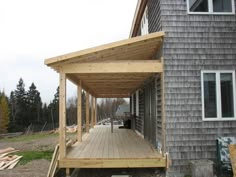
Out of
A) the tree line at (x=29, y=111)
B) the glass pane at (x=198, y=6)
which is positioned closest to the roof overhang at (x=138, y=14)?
the glass pane at (x=198, y=6)

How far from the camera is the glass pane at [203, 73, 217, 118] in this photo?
7.32m

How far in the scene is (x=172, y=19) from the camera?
741 cm

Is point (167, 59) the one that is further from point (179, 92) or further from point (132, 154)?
point (132, 154)

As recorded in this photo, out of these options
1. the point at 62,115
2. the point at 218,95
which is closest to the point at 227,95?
the point at 218,95

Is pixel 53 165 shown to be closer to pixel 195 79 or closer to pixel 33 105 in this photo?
pixel 195 79

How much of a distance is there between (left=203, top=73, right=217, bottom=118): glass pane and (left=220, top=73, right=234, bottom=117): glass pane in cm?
19

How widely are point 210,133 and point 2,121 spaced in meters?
35.6

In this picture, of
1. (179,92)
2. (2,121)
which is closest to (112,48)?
(179,92)

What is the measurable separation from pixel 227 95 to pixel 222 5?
228cm

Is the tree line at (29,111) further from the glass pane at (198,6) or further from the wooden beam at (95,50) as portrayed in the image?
the wooden beam at (95,50)

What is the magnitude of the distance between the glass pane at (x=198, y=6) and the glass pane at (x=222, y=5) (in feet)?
0.77

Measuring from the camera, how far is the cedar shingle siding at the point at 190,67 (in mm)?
7207

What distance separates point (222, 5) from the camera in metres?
7.62

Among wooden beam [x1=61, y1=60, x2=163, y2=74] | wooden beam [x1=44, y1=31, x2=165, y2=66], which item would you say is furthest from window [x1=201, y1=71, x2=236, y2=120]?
wooden beam [x1=44, y1=31, x2=165, y2=66]
